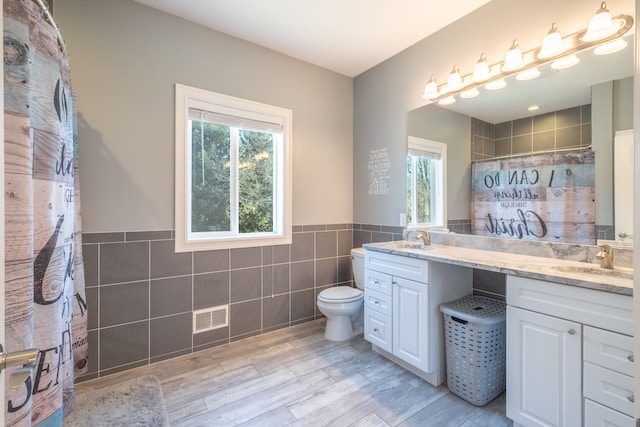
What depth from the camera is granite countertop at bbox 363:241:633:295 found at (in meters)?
1.18

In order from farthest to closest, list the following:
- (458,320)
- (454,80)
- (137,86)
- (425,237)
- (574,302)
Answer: (425,237)
(454,80)
(137,86)
(458,320)
(574,302)

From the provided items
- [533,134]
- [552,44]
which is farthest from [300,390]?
[552,44]

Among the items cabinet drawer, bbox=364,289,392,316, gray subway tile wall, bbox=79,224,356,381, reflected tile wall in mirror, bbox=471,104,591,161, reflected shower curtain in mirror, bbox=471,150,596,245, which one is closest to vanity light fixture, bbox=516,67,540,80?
reflected tile wall in mirror, bbox=471,104,591,161

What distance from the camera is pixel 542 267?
1447 millimetres

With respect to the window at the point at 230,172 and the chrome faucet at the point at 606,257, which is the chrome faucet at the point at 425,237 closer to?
the chrome faucet at the point at 606,257

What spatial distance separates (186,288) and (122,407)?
0.80 m

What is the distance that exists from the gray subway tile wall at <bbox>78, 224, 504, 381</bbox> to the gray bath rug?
0.23 m

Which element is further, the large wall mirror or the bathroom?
the bathroom

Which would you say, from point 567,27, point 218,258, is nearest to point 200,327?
point 218,258

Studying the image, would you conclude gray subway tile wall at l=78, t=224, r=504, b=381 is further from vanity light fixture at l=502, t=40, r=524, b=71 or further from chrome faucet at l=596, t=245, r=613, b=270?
vanity light fixture at l=502, t=40, r=524, b=71

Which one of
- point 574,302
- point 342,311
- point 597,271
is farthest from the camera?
point 342,311

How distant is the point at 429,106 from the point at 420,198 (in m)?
0.77

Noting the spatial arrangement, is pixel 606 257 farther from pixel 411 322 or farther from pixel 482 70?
pixel 482 70

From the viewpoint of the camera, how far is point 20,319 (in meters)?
0.75
